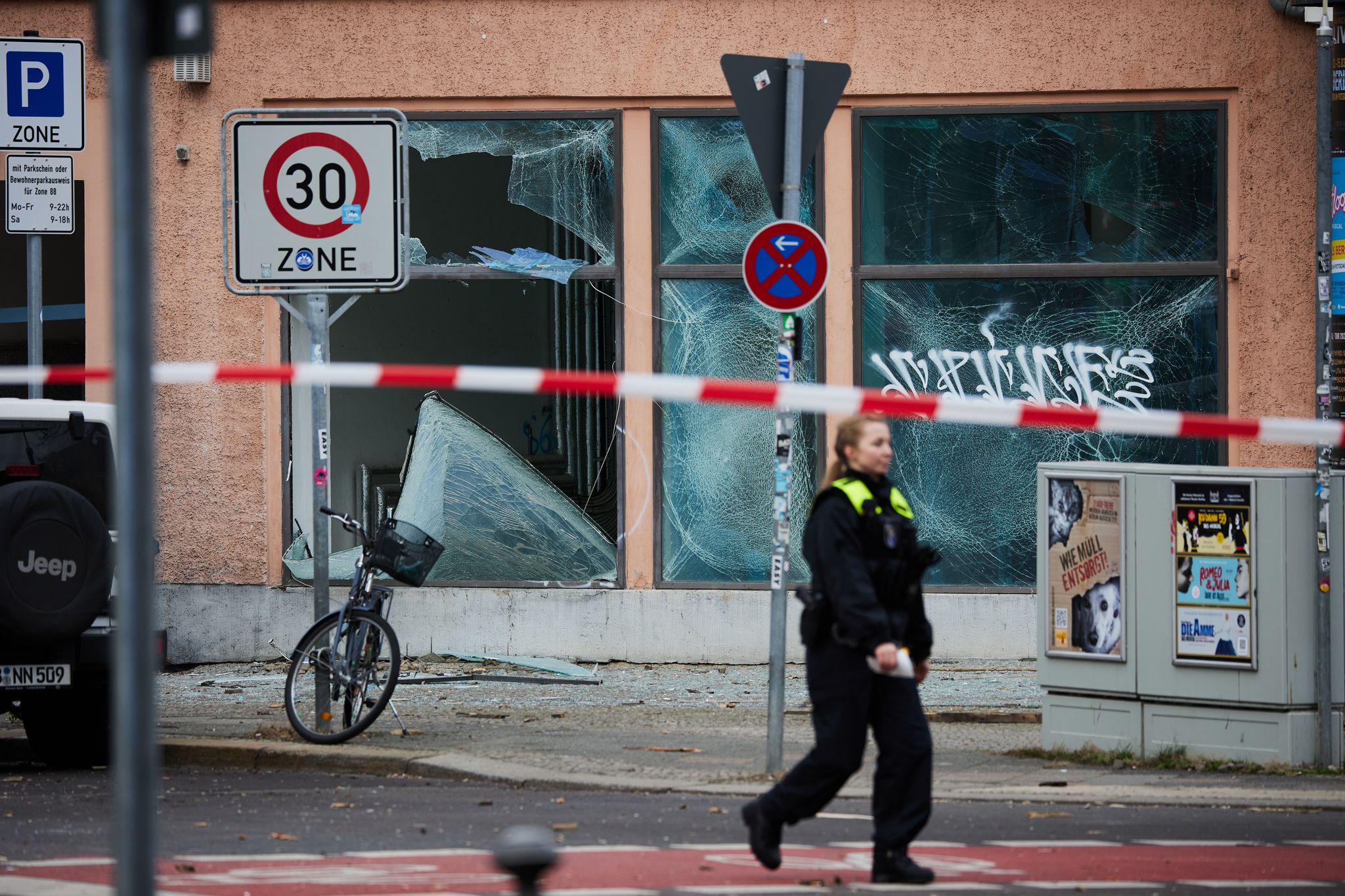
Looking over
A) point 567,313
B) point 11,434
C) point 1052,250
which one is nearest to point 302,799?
point 11,434

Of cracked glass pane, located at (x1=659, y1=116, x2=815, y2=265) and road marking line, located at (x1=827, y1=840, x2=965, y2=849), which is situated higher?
cracked glass pane, located at (x1=659, y1=116, x2=815, y2=265)

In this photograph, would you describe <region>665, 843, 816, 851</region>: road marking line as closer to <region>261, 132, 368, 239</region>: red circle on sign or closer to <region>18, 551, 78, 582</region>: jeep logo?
<region>18, 551, 78, 582</region>: jeep logo

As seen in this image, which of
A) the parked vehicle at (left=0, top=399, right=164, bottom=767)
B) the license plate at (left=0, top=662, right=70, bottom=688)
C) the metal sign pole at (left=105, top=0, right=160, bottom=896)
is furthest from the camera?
the license plate at (left=0, top=662, right=70, bottom=688)

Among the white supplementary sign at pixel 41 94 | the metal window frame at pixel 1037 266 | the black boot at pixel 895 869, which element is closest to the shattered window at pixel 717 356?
the metal window frame at pixel 1037 266

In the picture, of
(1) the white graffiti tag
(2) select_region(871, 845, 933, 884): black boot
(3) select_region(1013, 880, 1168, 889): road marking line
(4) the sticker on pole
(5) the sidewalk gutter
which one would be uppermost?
(4) the sticker on pole

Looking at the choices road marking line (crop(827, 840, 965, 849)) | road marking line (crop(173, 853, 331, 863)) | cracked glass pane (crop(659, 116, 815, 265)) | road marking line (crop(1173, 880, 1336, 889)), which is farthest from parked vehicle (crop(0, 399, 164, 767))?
road marking line (crop(1173, 880, 1336, 889))

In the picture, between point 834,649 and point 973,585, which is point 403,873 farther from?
point 973,585

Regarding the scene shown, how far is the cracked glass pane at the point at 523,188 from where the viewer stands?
1309cm

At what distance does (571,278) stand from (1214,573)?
5508 mm

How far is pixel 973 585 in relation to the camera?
12.9 meters

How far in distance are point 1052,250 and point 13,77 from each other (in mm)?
6605

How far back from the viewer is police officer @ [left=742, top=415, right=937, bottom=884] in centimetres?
644

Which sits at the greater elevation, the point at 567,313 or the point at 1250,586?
the point at 567,313

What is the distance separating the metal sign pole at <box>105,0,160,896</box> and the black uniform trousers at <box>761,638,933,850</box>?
3.32m
